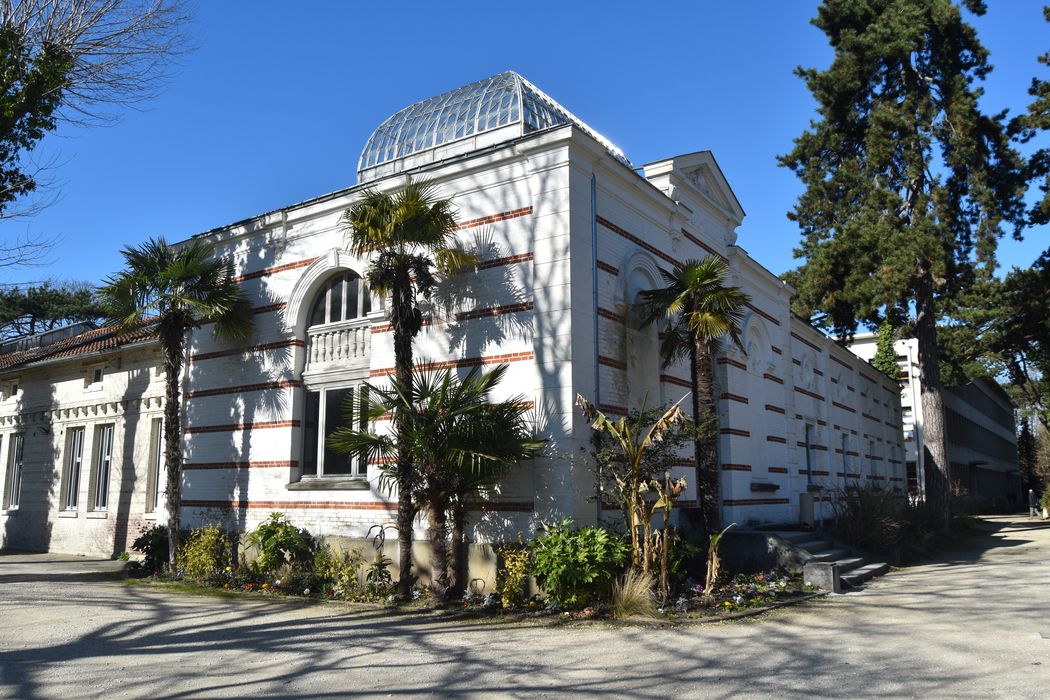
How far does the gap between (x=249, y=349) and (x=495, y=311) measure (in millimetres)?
6142

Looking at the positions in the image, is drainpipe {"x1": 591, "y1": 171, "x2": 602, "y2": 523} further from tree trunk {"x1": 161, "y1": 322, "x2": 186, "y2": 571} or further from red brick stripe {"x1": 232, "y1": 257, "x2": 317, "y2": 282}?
tree trunk {"x1": 161, "y1": 322, "x2": 186, "y2": 571}

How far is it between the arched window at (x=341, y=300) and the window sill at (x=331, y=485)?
3114 mm

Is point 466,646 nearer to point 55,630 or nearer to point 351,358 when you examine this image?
point 55,630

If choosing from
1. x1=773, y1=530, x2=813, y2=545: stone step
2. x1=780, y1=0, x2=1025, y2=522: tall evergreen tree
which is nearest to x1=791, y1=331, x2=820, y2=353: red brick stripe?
x1=780, y1=0, x2=1025, y2=522: tall evergreen tree

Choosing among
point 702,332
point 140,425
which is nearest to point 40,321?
point 140,425

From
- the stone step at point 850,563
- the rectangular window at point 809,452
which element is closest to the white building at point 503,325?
the stone step at point 850,563

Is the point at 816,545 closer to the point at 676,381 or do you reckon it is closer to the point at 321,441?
the point at 676,381

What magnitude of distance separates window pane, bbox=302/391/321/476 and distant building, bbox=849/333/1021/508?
2558 cm

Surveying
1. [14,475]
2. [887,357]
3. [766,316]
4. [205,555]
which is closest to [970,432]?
[887,357]

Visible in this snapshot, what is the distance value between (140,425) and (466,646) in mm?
12907

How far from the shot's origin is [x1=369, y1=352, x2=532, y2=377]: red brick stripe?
1248 centimetres

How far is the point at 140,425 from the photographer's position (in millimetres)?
18500

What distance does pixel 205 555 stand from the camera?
14539 mm

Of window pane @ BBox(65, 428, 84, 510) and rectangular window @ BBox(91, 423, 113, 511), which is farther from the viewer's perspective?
window pane @ BBox(65, 428, 84, 510)
